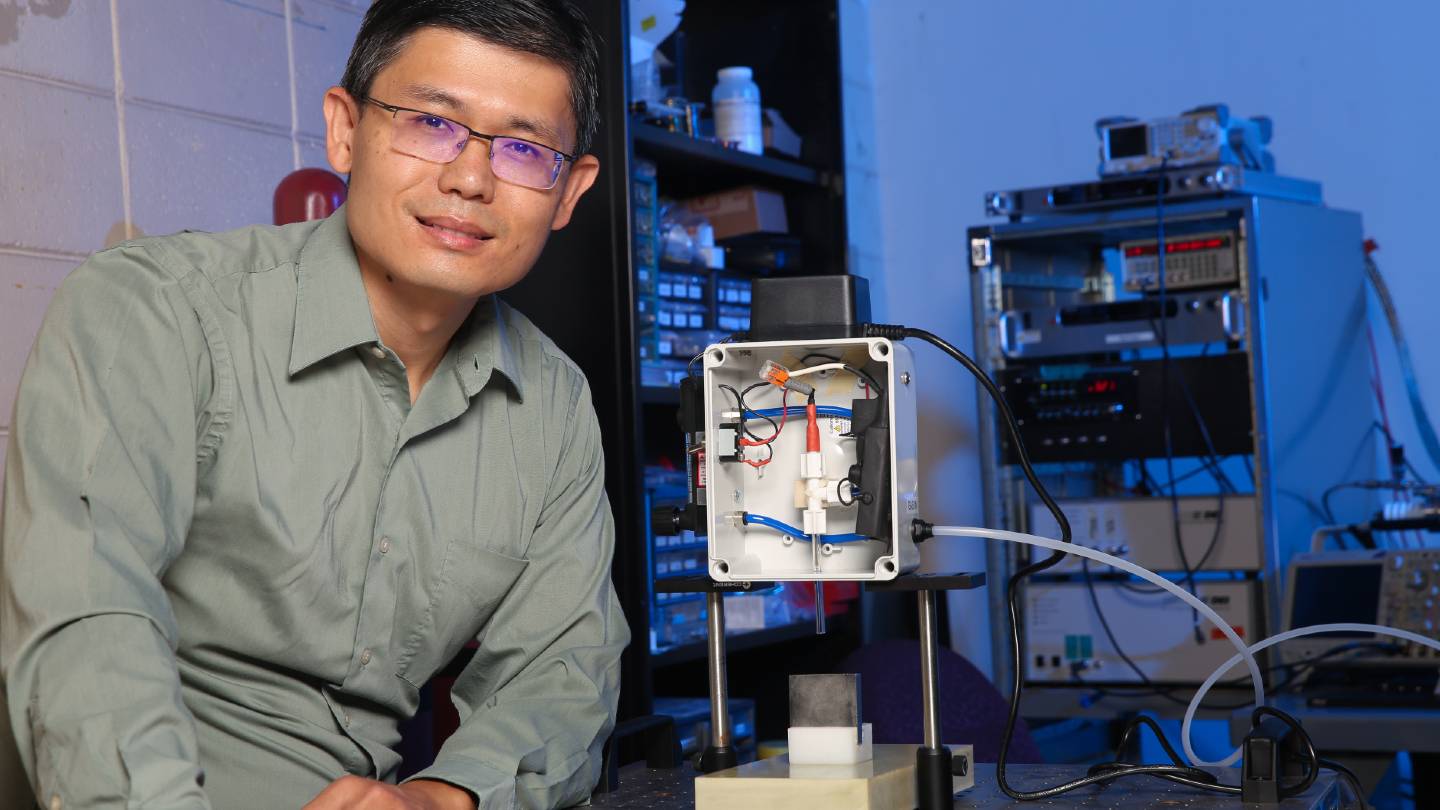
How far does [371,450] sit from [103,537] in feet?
0.96

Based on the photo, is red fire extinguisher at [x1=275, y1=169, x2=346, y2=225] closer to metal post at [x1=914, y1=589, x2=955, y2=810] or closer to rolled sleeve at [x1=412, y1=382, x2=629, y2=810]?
rolled sleeve at [x1=412, y1=382, x2=629, y2=810]

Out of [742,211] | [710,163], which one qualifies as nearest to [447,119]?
[710,163]

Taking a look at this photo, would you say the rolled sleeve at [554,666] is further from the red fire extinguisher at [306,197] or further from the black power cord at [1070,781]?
the red fire extinguisher at [306,197]

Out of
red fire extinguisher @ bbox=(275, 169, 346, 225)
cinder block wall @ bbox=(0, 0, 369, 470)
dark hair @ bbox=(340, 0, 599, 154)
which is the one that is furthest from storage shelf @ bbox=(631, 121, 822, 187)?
dark hair @ bbox=(340, 0, 599, 154)

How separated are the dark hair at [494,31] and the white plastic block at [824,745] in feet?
2.04

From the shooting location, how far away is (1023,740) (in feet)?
6.73

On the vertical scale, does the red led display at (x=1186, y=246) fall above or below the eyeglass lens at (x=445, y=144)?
above

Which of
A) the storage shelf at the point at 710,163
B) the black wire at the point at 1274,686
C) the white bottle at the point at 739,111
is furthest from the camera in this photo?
the white bottle at the point at 739,111

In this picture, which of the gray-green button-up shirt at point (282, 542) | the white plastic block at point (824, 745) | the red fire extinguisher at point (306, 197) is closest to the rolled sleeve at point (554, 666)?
the gray-green button-up shirt at point (282, 542)

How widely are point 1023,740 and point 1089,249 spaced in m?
1.36

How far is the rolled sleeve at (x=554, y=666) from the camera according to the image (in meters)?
1.24

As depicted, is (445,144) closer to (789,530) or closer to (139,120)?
(789,530)

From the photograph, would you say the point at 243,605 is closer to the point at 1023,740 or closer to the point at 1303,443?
the point at 1023,740

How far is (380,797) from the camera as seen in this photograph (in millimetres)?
1092
